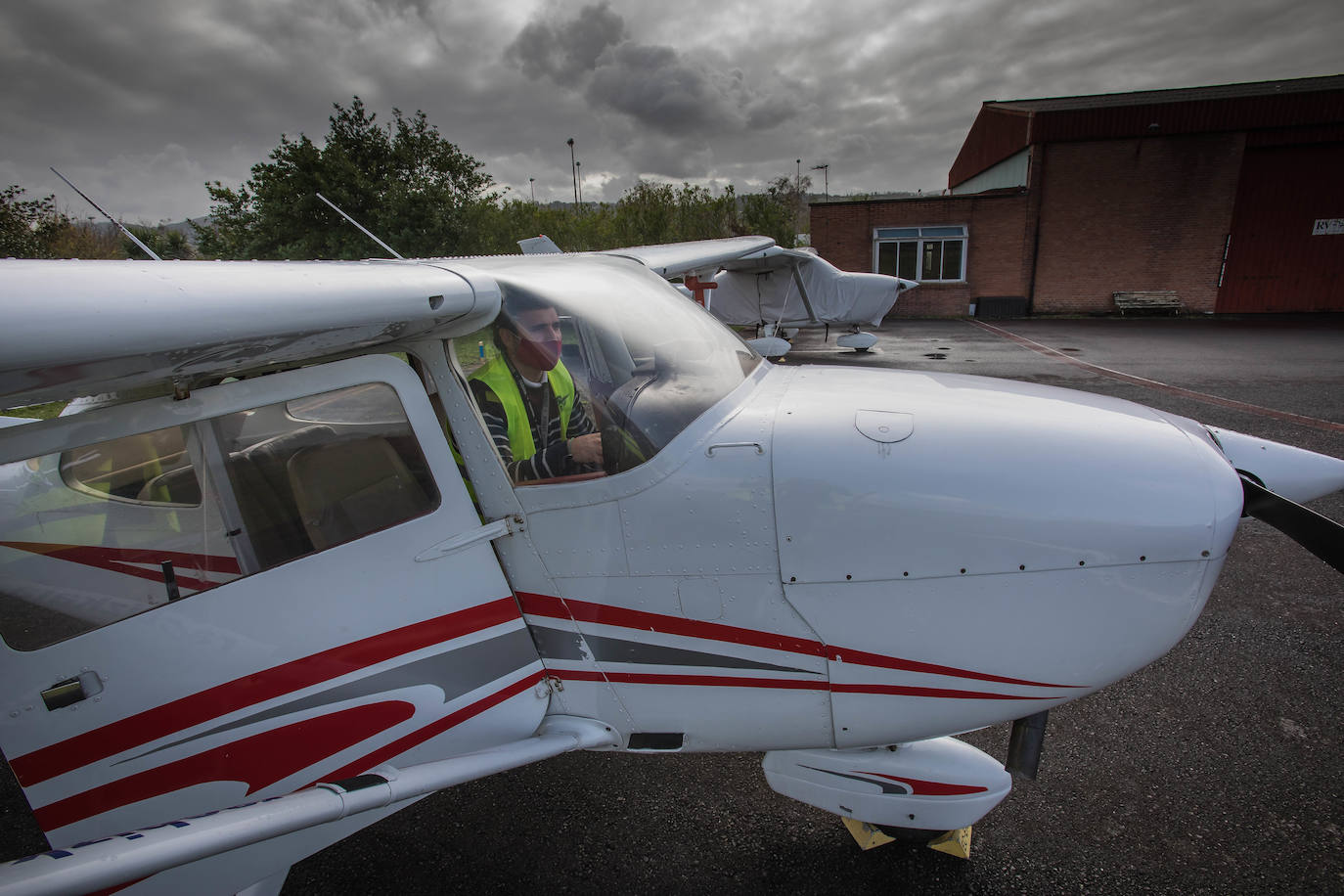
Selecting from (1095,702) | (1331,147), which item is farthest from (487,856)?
(1331,147)

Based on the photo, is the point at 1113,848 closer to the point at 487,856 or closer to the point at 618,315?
the point at 487,856

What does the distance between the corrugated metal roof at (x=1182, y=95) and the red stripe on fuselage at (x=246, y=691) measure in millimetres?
25637

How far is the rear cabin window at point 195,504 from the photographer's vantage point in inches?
68.2

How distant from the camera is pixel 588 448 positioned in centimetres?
187

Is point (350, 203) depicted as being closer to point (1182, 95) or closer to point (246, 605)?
point (246, 605)

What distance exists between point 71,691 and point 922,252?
23205 millimetres

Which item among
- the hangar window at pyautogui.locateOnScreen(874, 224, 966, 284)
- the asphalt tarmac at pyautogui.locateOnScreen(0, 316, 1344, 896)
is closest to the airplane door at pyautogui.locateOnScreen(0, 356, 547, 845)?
the asphalt tarmac at pyautogui.locateOnScreen(0, 316, 1344, 896)

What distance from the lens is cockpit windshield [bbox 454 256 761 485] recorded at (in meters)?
1.87

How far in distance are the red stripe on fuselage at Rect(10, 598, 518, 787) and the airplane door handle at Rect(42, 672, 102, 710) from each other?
97 mm

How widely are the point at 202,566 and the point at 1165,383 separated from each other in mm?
11863

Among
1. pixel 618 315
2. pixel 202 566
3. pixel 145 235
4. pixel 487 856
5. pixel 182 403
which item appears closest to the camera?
pixel 182 403

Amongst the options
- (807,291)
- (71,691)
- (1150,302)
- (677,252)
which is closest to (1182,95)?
(1150,302)

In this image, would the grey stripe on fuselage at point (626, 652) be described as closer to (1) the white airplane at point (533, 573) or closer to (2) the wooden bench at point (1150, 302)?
(1) the white airplane at point (533, 573)

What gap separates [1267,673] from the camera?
121 inches
